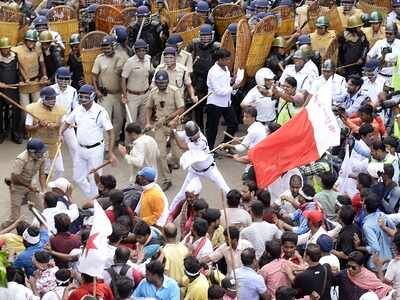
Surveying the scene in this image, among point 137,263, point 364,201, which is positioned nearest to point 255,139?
point 364,201

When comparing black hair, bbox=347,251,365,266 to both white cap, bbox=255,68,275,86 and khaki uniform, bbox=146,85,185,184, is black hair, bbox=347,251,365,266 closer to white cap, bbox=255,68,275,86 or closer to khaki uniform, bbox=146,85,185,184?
khaki uniform, bbox=146,85,185,184

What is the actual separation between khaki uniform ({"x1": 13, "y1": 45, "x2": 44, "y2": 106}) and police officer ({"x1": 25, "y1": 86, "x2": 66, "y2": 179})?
2.16 m

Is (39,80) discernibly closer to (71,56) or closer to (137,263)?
(71,56)

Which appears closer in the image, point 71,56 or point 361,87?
point 361,87

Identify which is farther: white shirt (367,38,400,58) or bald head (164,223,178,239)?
white shirt (367,38,400,58)

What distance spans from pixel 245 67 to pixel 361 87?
2267 millimetres

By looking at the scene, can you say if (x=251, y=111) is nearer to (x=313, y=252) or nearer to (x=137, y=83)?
(x=137, y=83)

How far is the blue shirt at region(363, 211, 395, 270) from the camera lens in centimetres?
1323

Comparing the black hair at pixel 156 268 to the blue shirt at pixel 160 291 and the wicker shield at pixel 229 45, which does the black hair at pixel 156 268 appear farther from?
the wicker shield at pixel 229 45

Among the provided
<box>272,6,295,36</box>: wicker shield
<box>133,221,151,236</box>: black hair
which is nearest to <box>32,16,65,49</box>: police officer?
<box>272,6,295,36</box>: wicker shield

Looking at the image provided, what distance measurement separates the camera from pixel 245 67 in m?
19.0

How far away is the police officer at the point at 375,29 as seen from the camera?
19312 mm

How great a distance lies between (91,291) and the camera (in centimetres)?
1149

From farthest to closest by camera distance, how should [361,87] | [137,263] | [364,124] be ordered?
[361,87]
[364,124]
[137,263]
